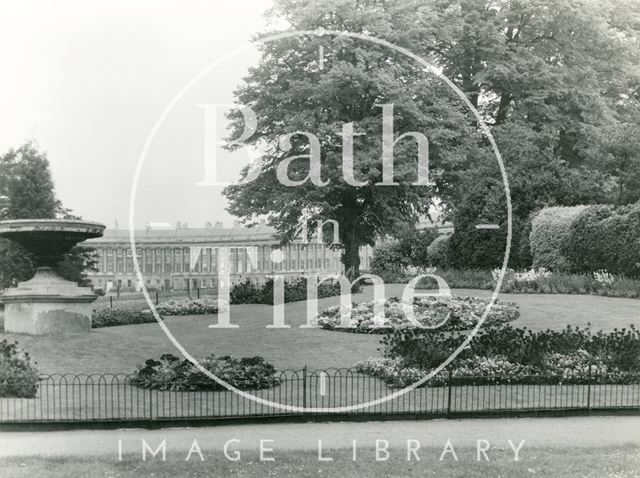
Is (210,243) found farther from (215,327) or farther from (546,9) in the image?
(215,327)

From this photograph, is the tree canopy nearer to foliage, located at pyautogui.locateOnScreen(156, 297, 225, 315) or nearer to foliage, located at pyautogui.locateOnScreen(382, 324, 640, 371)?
foliage, located at pyautogui.locateOnScreen(156, 297, 225, 315)

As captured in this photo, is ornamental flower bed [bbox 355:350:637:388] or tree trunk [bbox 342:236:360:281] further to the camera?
tree trunk [bbox 342:236:360:281]

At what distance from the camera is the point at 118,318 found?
81.1 ft

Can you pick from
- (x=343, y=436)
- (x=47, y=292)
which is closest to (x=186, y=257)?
(x=47, y=292)

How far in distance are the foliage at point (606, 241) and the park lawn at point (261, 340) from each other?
210 centimetres

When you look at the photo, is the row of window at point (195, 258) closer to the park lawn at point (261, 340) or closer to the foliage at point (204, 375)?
the park lawn at point (261, 340)

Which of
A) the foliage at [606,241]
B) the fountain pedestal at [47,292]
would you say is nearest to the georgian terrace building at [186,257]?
the foliage at [606,241]

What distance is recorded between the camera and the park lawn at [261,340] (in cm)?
1616

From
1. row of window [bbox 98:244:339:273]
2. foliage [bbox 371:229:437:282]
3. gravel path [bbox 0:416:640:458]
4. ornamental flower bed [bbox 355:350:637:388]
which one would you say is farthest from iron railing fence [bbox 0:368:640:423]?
row of window [bbox 98:244:339:273]

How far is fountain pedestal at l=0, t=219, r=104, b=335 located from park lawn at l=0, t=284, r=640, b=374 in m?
0.43

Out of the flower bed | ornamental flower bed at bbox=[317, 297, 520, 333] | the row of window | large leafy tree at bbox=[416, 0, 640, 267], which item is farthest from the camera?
the row of window

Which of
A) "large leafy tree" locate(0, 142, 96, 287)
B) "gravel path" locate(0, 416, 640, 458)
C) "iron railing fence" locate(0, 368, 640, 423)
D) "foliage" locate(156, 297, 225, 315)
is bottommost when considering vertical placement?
"gravel path" locate(0, 416, 640, 458)

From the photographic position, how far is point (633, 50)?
34.9 meters

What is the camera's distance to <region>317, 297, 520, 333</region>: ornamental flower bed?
19562 millimetres
